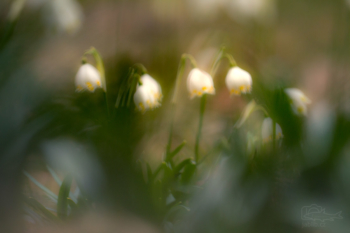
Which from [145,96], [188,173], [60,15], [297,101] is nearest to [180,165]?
[188,173]

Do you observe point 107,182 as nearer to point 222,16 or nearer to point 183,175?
point 183,175

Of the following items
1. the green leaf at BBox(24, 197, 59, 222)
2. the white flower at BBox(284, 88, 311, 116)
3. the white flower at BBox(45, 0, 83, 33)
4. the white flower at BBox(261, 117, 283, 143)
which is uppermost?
the white flower at BBox(45, 0, 83, 33)

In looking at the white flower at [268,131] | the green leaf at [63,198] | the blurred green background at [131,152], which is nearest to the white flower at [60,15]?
the blurred green background at [131,152]

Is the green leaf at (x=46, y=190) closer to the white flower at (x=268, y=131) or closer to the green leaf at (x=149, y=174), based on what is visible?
the green leaf at (x=149, y=174)

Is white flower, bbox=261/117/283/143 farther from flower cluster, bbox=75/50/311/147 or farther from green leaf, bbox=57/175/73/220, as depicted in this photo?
green leaf, bbox=57/175/73/220

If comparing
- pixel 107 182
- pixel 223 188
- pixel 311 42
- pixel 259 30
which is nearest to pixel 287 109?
pixel 223 188

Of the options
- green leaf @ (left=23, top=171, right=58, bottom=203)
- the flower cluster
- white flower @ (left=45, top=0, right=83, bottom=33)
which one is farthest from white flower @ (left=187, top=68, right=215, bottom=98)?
green leaf @ (left=23, top=171, right=58, bottom=203)
